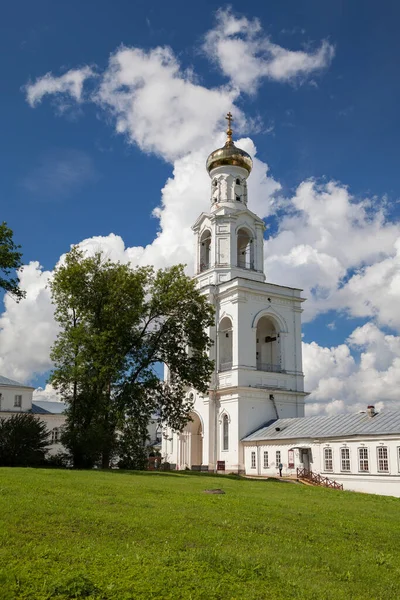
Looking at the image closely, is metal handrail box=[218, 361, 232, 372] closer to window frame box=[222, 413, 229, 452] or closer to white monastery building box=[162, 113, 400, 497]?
white monastery building box=[162, 113, 400, 497]

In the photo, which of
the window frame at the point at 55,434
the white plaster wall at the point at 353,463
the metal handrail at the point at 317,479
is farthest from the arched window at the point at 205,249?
the metal handrail at the point at 317,479

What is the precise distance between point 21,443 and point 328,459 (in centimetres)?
1769

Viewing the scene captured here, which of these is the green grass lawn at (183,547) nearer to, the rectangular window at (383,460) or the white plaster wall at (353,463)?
the white plaster wall at (353,463)

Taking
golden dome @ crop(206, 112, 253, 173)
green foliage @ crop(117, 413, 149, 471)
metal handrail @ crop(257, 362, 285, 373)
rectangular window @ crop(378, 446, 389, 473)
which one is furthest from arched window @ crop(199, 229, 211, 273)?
rectangular window @ crop(378, 446, 389, 473)

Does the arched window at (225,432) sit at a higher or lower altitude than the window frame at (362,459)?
higher

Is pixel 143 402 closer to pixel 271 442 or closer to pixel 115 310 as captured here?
A: pixel 115 310

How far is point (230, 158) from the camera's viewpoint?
5047 cm

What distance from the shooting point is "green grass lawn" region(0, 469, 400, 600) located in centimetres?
898

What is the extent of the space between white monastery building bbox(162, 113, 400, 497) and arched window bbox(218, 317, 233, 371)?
0.27 ft

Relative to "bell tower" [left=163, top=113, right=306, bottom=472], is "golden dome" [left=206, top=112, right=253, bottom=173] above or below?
above

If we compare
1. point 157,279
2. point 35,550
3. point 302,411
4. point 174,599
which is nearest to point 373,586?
point 174,599

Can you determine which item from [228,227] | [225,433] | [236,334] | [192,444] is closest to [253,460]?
[225,433]

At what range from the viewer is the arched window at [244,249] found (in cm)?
4984

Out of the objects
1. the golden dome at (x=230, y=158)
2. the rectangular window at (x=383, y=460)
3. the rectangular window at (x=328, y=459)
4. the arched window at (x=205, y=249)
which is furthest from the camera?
the arched window at (x=205, y=249)
